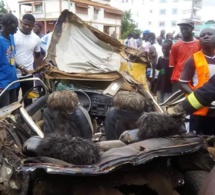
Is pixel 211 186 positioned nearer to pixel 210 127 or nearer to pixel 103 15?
pixel 210 127

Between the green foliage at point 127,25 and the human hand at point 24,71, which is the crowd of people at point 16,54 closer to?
the human hand at point 24,71

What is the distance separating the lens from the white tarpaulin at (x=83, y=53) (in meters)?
5.48

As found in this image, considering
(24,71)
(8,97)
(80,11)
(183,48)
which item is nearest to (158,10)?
(80,11)

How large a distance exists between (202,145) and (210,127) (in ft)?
6.85

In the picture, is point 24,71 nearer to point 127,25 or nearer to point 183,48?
point 183,48

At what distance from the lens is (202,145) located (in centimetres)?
270

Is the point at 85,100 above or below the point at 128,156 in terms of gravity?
below

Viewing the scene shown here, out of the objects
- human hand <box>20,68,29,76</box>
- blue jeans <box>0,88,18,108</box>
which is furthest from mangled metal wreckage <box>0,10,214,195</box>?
human hand <box>20,68,29,76</box>

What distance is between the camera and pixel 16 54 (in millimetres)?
6902

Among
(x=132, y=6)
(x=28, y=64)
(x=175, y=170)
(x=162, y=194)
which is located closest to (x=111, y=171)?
(x=162, y=194)

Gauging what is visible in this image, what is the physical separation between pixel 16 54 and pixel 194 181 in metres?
4.76

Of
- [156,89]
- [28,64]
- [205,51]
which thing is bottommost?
[156,89]

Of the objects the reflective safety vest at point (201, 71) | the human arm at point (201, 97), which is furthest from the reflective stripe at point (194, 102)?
the reflective safety vest at point (201, 71)

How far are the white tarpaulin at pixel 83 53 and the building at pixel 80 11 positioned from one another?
99.6 feet
